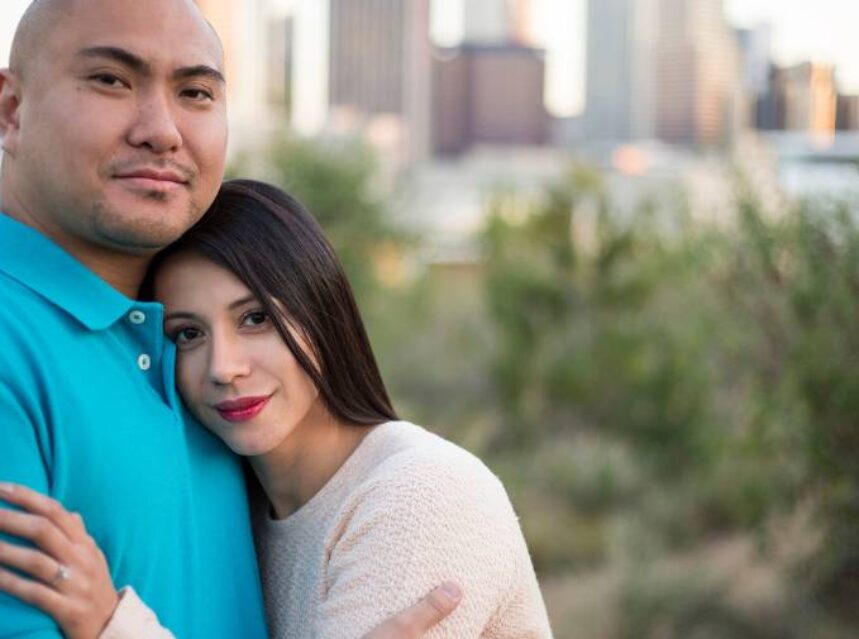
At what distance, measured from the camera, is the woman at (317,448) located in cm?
175

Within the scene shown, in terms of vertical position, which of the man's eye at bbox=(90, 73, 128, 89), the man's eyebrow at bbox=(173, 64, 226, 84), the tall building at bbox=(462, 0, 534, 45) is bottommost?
the man's eye at bbox=(90, 73, 128, 89)

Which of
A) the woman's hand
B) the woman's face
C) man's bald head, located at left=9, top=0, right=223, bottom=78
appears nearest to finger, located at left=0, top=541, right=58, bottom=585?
the woman's hand

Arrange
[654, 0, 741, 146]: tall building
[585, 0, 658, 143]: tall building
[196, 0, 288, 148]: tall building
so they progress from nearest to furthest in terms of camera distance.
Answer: [196, 0, 288, 148]: tall building, [654, 0, 741, 146]: tall building, [585, 0, 658, 143]: tall building

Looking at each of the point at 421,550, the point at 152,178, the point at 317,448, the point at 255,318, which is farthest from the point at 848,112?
the point at 152,178

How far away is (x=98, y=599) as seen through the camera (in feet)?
4.89

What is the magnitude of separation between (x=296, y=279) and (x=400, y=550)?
0.46 metres

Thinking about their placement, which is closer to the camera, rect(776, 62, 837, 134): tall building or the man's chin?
the man's chin

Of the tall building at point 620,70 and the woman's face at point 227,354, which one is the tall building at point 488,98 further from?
the woman's face at point 227,354

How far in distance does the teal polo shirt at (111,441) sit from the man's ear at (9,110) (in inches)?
4.6

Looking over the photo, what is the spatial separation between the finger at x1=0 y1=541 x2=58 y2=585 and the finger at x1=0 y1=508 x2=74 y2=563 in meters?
0.01

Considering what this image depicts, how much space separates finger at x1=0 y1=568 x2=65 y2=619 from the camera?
1.39 metres

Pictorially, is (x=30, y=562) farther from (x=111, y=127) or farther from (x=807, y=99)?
(x=807, y=99)

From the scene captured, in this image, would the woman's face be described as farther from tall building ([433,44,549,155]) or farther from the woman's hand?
tall building ([433,44,549,155])

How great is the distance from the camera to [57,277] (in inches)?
64.2
